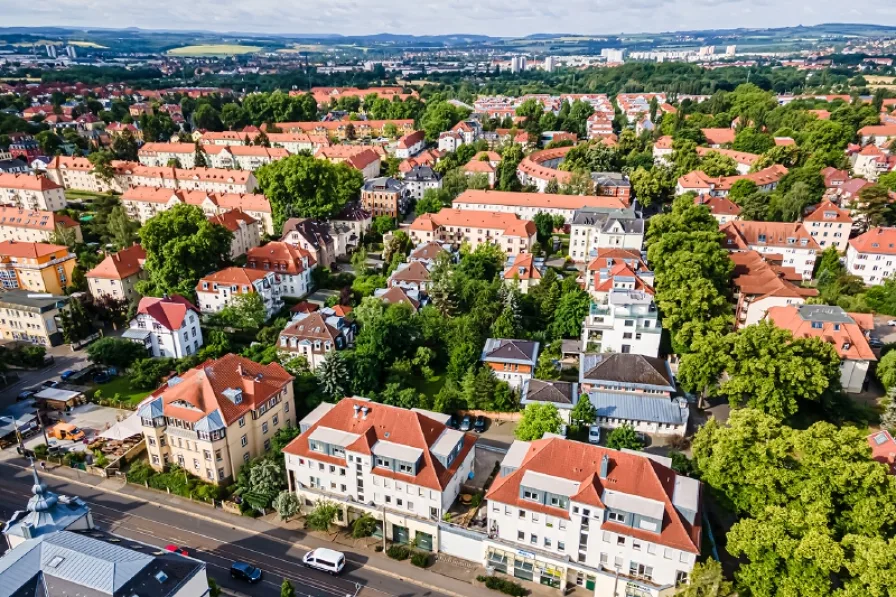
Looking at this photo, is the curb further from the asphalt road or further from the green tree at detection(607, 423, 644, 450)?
the green tree at detection(607, 423, 644, 450)

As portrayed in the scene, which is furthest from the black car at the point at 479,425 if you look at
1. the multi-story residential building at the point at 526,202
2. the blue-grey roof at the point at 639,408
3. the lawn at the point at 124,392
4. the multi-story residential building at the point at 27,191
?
the multi-story residential building at the point at 27,191

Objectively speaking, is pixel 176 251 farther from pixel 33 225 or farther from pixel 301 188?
pixel 33 225

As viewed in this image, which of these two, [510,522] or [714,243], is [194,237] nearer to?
[510,522]

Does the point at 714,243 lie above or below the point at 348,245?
above

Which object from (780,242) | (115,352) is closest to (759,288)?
(780,242)

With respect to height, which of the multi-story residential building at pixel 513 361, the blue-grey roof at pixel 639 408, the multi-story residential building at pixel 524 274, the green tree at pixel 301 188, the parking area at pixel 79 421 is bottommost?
the parking area at pixel 79 421

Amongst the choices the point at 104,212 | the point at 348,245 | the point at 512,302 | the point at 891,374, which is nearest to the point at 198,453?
Answer: the point at 512,302

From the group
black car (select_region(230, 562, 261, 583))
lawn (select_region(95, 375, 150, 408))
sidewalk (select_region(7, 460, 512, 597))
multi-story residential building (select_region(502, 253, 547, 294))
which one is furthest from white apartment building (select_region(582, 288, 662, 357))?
lawn (select_region(95, 375, 150, 408))

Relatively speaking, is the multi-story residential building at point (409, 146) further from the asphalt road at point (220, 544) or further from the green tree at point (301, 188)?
the asphalt road at point (220, 544)
